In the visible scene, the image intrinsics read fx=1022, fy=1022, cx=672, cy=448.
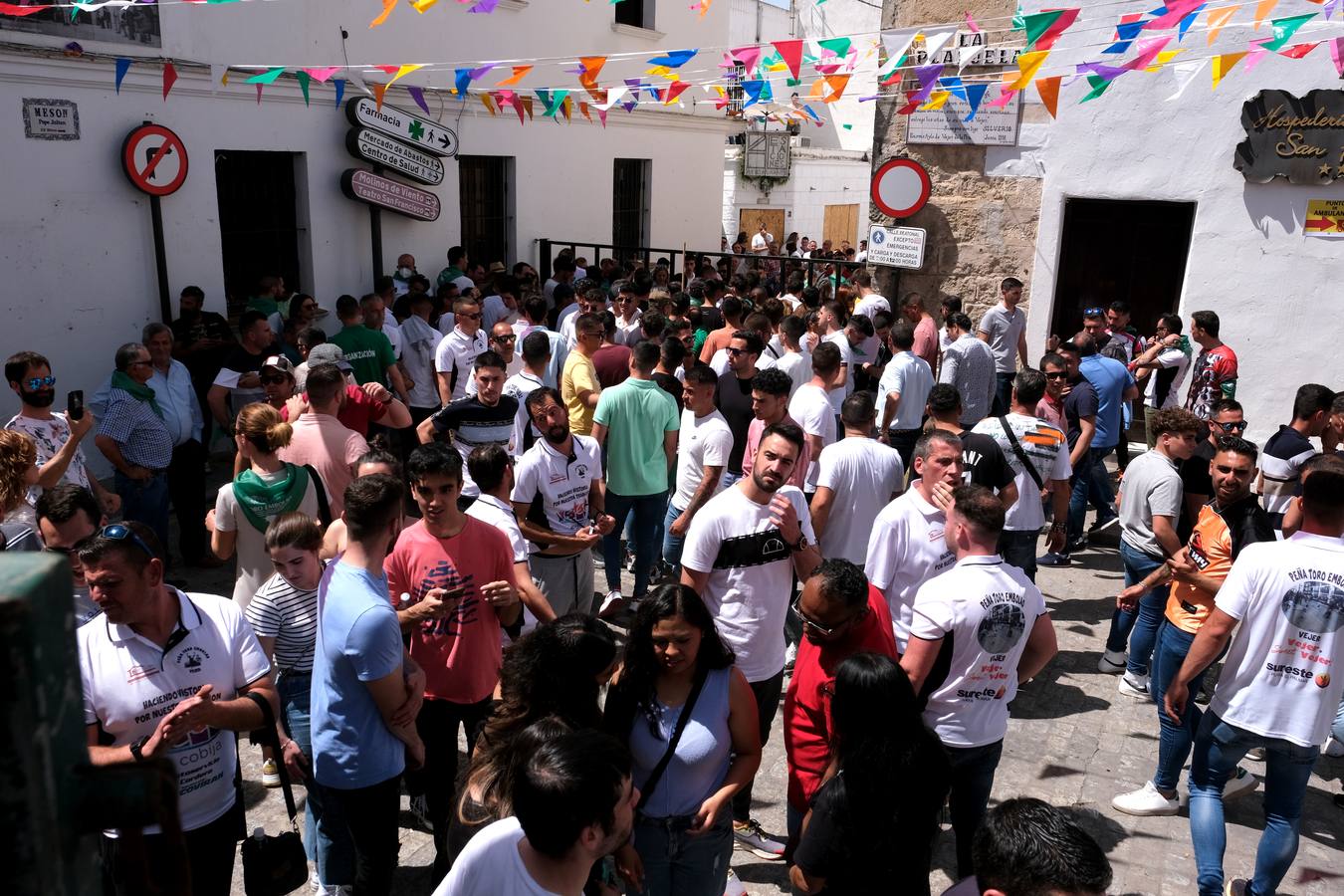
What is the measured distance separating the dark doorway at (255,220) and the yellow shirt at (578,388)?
5221 millimetres

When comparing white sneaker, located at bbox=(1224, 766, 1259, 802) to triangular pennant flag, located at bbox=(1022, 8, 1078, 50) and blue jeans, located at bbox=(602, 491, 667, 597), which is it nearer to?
blue jeans, located at bbox=(602, 491, 667, 597)

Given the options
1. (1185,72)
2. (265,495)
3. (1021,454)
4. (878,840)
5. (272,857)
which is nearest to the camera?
(878,840)

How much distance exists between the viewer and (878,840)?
9.20 ft

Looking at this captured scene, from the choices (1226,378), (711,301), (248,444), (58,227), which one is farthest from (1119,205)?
(58,227)

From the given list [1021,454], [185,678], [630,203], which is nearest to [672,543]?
[1021,454]

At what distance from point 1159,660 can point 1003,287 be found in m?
5.99

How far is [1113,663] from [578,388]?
12.6 ft

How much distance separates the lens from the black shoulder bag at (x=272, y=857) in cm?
312

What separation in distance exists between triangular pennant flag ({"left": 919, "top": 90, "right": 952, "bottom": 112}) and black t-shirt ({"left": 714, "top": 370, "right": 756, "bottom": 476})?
569 centimetres

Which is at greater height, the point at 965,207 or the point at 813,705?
the point at 965,207

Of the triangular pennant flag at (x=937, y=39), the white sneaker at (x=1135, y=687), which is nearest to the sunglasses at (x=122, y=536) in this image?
the white sneaker at (x=1135, y=687)

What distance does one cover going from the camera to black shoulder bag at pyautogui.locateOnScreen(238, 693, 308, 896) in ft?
10.2

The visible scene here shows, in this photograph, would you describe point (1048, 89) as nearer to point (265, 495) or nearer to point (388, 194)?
point (388, 194)

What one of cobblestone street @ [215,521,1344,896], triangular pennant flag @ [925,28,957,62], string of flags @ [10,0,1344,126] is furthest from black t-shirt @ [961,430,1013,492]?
triangular pennant flag @ [925,28,957,62]
